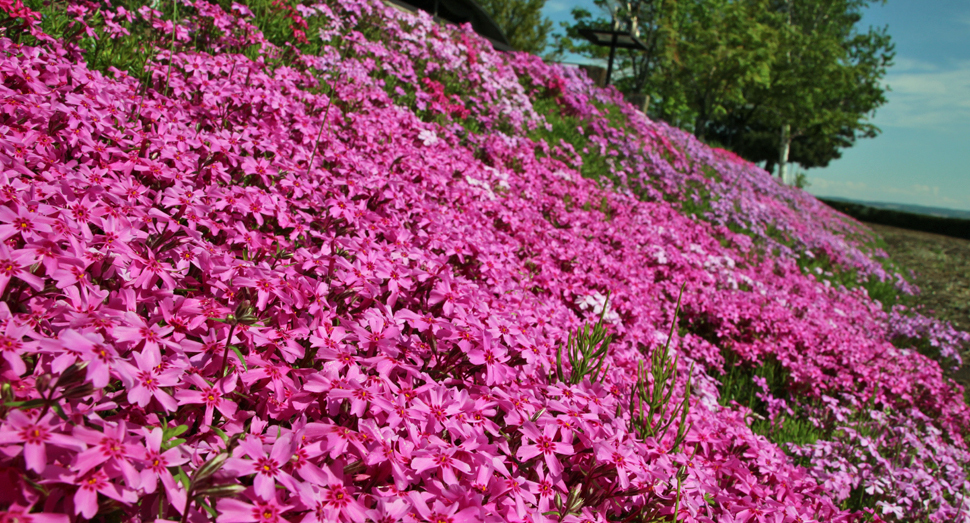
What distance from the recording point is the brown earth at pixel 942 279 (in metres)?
11.4

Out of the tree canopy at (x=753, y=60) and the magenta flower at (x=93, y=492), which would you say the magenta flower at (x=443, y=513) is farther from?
the tree canopy at (x=753, y=60)

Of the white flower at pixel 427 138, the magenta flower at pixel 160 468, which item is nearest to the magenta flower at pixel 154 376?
the magenta flower at pixel 160 468

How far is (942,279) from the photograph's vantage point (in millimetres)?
16422

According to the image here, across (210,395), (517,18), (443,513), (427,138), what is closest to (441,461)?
(443,513)

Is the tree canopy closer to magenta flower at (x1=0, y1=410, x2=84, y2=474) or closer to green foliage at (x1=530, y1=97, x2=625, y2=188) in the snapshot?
green foliage at (x1=530, y1=97, x2=625, y2=188)

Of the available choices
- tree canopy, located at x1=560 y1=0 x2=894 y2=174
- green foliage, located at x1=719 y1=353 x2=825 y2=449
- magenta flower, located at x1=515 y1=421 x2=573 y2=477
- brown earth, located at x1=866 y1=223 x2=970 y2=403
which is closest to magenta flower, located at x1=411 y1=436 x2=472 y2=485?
magenta flower, located at x1=515 y1=421 x2=573 y2=477

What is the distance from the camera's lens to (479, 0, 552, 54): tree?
40.9 m

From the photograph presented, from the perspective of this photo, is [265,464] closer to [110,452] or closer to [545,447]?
[110,452]

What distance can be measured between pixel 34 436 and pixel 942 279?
22.3 metres

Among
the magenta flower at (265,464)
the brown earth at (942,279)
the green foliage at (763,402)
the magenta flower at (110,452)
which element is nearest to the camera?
the magenta flower at (110,452)

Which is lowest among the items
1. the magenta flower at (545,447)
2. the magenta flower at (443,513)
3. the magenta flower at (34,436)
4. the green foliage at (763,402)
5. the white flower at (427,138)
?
the green foliage at (763,402)

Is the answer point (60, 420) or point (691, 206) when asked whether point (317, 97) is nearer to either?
point (60, 420)

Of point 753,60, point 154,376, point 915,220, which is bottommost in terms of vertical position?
point 154,376

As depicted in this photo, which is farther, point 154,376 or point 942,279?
point 942,279
